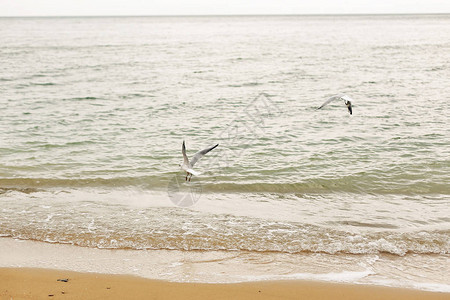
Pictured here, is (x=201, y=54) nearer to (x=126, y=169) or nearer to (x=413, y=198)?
(x=126, y=169)

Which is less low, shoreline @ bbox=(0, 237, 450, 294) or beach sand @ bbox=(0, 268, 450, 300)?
beach sand @ bbox=(0, 268, 450, 300)

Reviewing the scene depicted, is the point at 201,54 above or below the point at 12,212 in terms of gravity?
above

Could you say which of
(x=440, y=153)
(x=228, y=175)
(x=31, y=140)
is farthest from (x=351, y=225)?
(x=31, y=140)

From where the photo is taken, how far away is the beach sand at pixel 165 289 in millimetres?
5270

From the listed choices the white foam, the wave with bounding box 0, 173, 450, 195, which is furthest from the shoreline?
the wave with bounding box 0, 173, 450, 195

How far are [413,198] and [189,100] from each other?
11.5 metres

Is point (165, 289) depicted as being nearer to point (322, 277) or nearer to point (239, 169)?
point (322, 277)

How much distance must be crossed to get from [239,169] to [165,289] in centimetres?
546

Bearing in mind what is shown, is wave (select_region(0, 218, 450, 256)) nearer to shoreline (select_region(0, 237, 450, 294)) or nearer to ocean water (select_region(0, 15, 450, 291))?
ocean water (select_region(0, 15, 450, 291))

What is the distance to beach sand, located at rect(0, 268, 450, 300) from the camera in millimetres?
5270

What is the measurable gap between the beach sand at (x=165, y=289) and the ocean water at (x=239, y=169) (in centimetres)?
38

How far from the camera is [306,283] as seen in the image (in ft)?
18.4

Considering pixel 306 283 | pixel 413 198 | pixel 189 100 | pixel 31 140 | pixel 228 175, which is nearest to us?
pixel 306 283

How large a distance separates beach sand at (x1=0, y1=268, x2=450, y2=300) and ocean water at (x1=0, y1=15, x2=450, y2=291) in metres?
0.38
